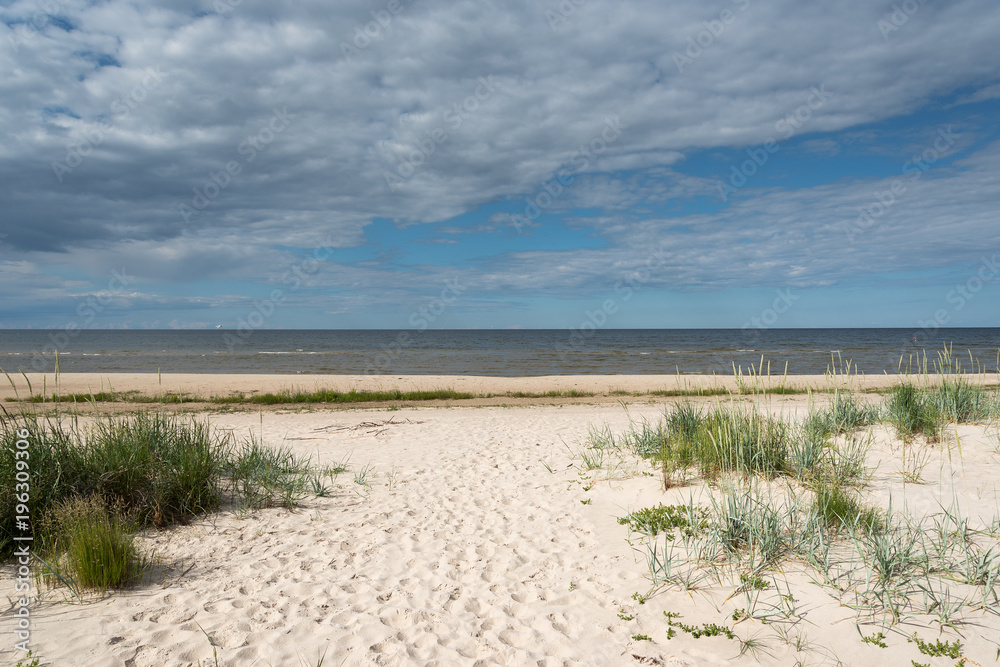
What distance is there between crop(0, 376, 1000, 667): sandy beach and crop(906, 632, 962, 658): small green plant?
0.17ft

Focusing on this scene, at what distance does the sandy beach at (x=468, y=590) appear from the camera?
3.69m

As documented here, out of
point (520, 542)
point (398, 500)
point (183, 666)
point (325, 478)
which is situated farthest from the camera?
point (325, 478)

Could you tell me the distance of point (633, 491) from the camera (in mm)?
7027

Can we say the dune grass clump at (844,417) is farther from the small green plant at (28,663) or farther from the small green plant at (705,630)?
the small green plant at (28,663)

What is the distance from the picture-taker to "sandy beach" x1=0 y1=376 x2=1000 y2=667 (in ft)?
12.1

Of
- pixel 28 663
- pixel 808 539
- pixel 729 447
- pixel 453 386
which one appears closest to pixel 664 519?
pixel 729 447

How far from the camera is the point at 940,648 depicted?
137 inches

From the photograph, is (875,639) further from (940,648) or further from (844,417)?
(844,417)

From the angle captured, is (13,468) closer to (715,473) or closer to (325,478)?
(325,478)

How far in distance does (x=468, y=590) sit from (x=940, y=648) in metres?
3.52

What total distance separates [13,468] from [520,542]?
5.32 m

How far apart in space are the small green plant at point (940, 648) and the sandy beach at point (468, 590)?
51 millimetres

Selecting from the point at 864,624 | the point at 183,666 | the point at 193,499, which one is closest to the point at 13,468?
the point at 193,499

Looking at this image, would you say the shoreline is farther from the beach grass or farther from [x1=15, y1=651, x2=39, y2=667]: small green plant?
[x1=15, y1=651, x2=39, y2=667]: small green plant
